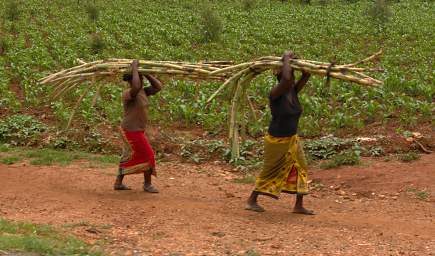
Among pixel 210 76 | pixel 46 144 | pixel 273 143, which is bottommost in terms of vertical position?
pixel 46 144

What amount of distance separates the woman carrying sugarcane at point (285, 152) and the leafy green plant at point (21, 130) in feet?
17.2

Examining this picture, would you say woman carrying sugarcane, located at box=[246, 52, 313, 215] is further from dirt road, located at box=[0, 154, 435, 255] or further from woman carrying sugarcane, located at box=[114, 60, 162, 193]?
woman carrying sugarcane, located at box=[114, 60, 162, 193]

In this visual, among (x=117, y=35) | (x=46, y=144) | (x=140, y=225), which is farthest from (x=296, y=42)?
(x=140, y=225)

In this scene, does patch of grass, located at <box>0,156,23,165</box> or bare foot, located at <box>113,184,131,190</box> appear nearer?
bare foot, located at <box>113,184,131,190</box>

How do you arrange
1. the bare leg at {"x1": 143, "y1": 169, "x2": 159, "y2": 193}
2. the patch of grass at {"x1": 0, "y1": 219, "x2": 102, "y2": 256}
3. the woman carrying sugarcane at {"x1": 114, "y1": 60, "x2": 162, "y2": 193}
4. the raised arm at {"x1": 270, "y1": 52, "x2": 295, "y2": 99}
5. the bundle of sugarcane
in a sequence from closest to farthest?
the patch of grass at {"x1": 0, "y1": 219, "x2": 102, "y2": 256} < the bundle of sugarcane < the raised arm at {"x1": 270, "y1": 52, "x2": 295, "y2": 99} < the woman carrying sugarcane at {"x1": 114, "y1": 60, "x2": 162, "y2": 193} < the bare leg at {"x1": 143, "y1": 169, "x2": 159, "y2": 193}

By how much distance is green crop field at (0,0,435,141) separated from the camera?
1100cm

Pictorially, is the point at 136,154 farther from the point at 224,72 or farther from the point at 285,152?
the point at 285,152

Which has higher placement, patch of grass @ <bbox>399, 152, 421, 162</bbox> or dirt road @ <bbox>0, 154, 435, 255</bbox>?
patch of grass @ <bbox>399, 152, 421, 162</bbox>

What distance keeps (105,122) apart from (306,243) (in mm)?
6243

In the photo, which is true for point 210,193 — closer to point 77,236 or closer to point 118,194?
point 118,194

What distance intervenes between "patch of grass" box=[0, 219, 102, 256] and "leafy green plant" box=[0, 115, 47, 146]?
4923 mm

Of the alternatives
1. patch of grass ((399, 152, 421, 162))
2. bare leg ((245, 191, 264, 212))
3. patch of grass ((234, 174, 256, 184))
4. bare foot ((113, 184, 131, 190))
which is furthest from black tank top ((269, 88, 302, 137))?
patch of grass ((399, 152, 421, 162))

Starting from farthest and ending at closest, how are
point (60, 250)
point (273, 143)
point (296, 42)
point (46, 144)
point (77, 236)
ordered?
1. point (296, 42)
2. point (46, 144)
3. point (273, 143)
4. point (77, 236)
5. point (60, 250)

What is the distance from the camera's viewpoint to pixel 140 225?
5836 millimetres
